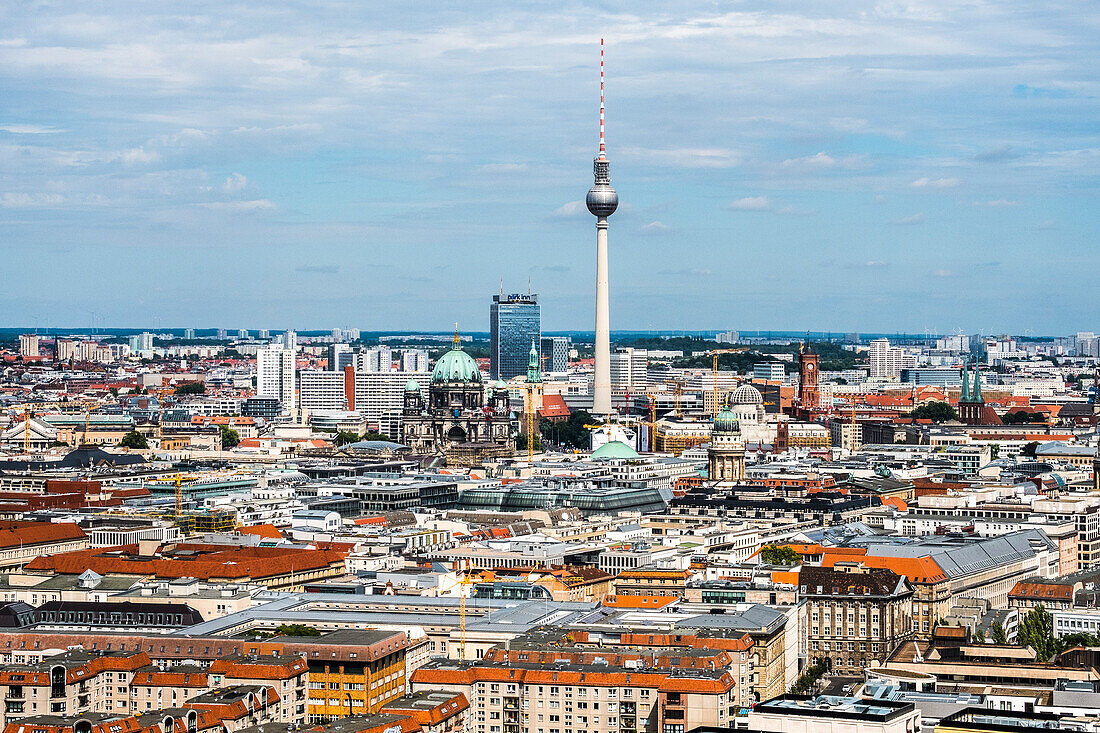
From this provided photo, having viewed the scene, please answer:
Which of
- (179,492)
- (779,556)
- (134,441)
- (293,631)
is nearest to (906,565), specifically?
(779,556)

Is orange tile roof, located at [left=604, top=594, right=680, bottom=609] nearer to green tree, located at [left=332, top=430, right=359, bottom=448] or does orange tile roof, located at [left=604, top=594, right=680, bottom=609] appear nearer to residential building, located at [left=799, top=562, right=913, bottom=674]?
residential building, located at [left=799, top=562, right=913, bottom=674]

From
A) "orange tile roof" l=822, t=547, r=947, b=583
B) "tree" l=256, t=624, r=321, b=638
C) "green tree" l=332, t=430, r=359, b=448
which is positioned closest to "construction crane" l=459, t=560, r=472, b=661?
"tree" l=256, t=624, r=321, b=638

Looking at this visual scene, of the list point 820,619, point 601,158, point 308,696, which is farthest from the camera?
point 601,158

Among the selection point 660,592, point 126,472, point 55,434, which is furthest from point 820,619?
point 55,434

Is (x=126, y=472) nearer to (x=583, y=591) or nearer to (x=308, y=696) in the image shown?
(x=583, y=591)

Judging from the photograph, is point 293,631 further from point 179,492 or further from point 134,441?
point 134,441
